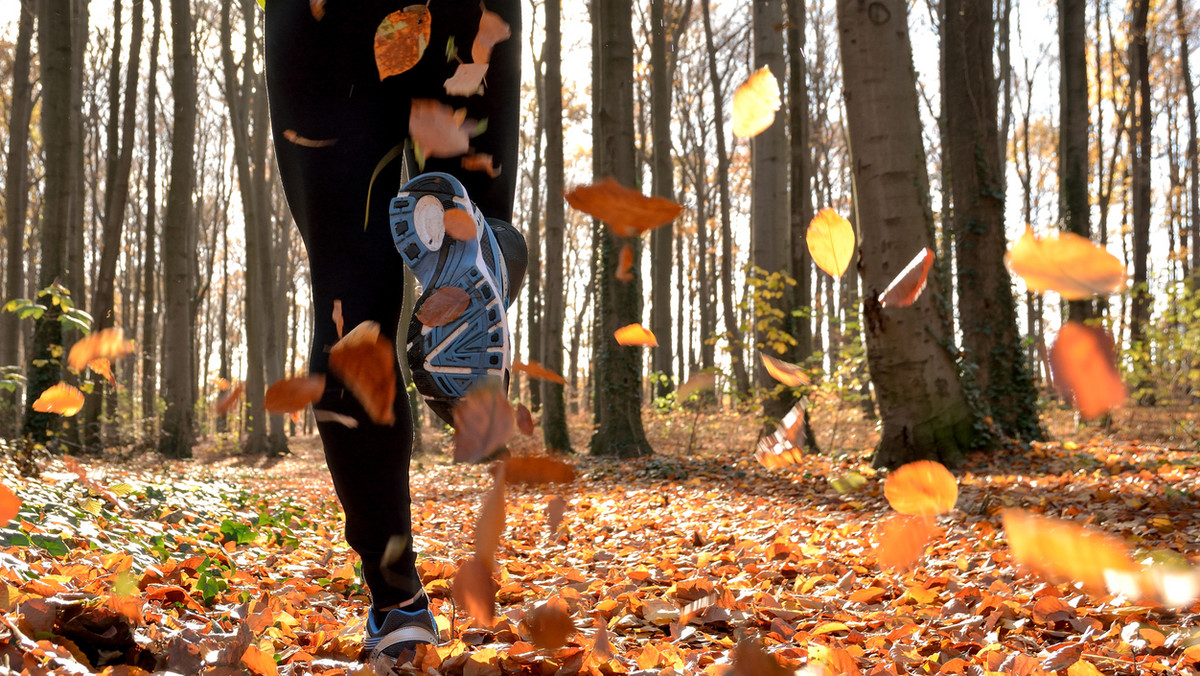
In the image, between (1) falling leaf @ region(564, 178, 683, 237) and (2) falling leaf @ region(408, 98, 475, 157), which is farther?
(1) falling leaf @ region(564, 178, 683, 237)

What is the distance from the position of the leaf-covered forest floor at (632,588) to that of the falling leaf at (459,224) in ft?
2.32

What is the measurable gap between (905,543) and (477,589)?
52.8 inches

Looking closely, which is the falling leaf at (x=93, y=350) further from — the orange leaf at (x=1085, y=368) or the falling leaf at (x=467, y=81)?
the orange leaf at (x=1085, y=368)

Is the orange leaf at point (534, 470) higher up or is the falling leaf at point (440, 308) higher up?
the falling leaf at point (440, 308)

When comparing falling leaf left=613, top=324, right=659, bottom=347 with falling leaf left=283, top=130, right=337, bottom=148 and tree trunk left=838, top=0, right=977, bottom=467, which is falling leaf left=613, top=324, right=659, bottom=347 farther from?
tree trunk left=838, top=0, right=977, bottom=467

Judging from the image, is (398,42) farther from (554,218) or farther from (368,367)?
(554,218)

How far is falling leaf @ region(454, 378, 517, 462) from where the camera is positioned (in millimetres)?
1237

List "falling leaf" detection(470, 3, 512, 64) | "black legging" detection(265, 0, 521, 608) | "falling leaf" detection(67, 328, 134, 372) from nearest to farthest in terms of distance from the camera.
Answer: "black legging" detection(265, 0, 521, 608)
"falling leaf" detection(470, 3, 512, 64)
"falling leaf" detection(67, 328, 134, 372)

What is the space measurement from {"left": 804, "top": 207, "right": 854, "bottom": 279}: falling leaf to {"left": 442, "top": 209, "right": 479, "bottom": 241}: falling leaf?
0.88m

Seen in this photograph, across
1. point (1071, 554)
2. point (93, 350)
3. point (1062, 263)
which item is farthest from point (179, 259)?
point (1062, 263)

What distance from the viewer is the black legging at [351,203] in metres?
1.32

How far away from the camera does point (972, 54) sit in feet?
23.4

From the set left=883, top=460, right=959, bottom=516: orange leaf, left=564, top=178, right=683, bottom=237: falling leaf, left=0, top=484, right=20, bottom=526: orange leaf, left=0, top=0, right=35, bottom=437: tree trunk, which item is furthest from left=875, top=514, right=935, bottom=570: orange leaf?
left=0, top=0, right=35, bottom=437: tree trunk

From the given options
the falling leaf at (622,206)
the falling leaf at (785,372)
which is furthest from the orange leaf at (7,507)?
the falling leaf at (785,372)
